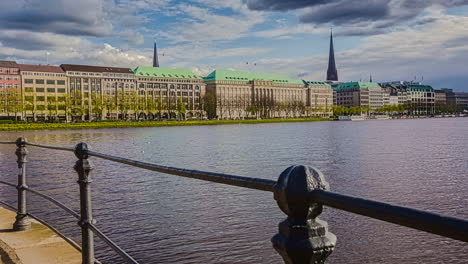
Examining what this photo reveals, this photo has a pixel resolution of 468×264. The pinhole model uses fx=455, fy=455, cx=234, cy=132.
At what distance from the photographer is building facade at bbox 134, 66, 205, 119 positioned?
16688 cm

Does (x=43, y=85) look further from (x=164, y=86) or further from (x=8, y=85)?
(x=164, y=86)

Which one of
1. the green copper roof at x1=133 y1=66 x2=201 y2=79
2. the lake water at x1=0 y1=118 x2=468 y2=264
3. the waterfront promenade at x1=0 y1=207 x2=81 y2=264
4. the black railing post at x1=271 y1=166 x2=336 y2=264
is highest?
the green copper roof at x1=133 y1=66 x2=201 y2=79

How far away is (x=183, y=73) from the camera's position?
191m

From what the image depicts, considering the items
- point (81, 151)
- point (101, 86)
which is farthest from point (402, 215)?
point (101, 86)

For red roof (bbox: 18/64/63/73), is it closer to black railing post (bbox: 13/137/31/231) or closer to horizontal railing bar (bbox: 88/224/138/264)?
black railing post (bbox: 13/137/31/231)

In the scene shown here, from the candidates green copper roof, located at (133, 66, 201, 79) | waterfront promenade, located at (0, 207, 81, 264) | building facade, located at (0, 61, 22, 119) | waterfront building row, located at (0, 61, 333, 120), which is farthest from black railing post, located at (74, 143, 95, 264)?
green copper roof, located at (133, 66, 201, 79)

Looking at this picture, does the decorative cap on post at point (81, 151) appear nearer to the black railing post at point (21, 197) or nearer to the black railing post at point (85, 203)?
the black railing post at point (85, 203)

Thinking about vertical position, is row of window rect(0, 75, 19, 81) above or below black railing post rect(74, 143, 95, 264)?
above

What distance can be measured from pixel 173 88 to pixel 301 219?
606 feet

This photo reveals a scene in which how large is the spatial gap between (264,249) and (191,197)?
6.57m

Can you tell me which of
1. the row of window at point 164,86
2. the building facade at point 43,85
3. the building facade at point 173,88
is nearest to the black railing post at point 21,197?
the building facade at point 43,85

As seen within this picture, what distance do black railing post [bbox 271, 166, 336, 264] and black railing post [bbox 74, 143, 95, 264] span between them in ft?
10.2

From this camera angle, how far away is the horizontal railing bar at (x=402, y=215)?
1306mm

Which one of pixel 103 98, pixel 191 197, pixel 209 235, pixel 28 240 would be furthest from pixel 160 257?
pixel 103 98
